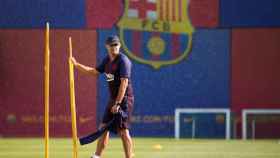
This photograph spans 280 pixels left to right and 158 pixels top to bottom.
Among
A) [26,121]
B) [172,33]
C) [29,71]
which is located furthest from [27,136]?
[172,33]

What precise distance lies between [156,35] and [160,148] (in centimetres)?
436

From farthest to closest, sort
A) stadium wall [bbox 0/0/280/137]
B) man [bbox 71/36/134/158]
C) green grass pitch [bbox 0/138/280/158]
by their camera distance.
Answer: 1. stadium wall [bbox 0/0/280/137]
2. green grass pitch [bbox 0/138/280/158]
3. man [bbox 71/36/134/158]

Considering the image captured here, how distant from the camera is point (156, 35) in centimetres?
1931

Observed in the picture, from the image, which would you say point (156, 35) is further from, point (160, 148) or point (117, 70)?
point (117, 70)

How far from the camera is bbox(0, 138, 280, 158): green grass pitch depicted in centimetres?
1393

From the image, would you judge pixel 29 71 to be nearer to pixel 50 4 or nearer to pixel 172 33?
pixel 50 4

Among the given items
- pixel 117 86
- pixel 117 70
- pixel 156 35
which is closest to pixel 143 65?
pixel 156 35

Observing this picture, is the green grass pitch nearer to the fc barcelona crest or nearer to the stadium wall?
the stadium wall

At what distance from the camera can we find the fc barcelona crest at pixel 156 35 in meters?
19.3

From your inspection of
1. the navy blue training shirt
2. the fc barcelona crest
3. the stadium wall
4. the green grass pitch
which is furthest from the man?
the stadium wall

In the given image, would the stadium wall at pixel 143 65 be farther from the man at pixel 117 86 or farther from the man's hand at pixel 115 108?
the man's hand at pixel 115 108

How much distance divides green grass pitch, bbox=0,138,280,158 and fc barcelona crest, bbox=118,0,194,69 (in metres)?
2.06

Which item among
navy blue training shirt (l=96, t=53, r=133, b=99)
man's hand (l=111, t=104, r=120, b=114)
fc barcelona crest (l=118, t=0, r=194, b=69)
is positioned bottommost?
man's hand (l=111, t=104, r=120, b=114)

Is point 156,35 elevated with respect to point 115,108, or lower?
elevated
